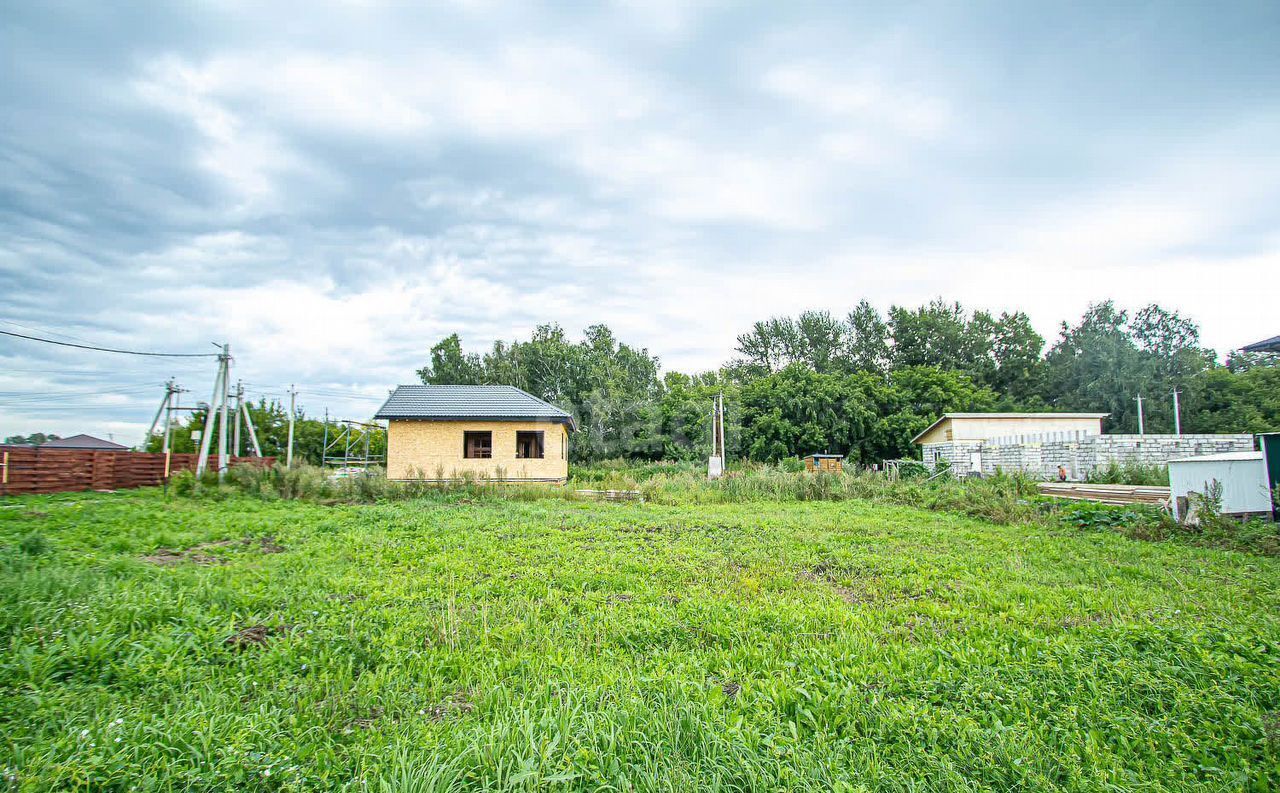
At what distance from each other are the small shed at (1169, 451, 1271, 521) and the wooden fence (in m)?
25.8

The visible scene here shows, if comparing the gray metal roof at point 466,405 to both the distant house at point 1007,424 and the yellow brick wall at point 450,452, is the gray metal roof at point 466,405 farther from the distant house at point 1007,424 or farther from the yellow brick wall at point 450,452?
the distant house at point 1007,424

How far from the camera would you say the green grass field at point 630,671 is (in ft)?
7.87

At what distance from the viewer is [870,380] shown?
35281 millimetres

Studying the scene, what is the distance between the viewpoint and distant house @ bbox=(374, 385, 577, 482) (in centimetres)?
2008

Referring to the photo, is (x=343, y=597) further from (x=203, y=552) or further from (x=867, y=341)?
(x=867, y=341)

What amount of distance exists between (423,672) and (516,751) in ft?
4.44

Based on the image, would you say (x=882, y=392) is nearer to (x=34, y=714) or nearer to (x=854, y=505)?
(x=854, y=505)

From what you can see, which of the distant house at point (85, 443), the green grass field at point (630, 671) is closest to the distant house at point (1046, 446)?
the green grass field at point (630, 671)

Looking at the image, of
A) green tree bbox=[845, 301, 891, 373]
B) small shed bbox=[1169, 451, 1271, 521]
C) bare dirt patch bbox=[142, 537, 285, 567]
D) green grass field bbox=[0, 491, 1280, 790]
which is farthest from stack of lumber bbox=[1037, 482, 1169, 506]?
green tree bbox=[845, 301, 891, 373]

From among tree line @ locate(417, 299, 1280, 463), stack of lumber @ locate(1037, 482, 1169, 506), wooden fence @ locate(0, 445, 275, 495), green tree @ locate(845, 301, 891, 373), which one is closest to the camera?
stack of lumber @ locate(1037, 482, 1169, 506)

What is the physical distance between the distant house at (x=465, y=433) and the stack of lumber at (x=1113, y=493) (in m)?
15.4

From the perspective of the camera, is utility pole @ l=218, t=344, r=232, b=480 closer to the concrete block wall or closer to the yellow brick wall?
the yellow brick wall

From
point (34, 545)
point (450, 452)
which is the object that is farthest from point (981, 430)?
point (34, 545)

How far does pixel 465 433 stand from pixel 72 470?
1115cm
